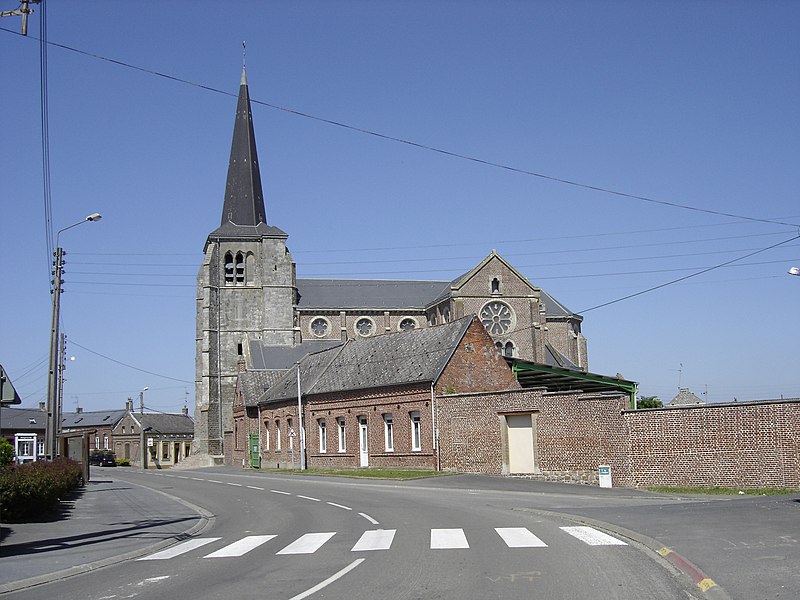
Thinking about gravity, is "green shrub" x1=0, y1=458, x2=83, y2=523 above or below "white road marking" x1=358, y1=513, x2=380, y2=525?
above

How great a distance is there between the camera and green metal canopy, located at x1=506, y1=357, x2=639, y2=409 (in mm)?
39812

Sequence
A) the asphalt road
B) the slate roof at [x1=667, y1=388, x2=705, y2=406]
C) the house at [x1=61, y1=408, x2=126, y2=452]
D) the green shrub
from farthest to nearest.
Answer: the house at [x1=61, y1=408, x2=126, y2=452] → the slate roof at [x1=667, y1=388, x2=705, y2=406] → the green shrub → the asphalt road

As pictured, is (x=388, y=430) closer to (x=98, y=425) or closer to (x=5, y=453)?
(x=5, y=453)

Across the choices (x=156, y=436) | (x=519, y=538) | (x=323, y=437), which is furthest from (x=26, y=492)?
(x=156, y=436)

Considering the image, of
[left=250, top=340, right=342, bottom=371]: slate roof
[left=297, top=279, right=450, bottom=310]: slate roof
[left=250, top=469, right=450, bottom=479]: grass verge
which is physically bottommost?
[left=250, top=469, right=450, bottom=479]: grass verge

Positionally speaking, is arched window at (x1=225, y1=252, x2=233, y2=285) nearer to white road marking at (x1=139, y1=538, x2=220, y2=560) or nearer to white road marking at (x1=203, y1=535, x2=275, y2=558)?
white road marking at (x1=139, y1=538, x2=220, y2=560)

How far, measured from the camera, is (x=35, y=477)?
1875cm

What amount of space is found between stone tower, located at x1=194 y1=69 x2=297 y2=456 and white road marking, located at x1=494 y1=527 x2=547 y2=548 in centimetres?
5857

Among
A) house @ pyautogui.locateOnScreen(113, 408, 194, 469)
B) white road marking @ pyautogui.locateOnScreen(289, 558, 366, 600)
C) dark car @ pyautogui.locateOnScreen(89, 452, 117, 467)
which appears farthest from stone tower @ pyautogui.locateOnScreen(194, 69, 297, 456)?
white road marking @ pyautogui.locateOnScreen(289, 558, 366, 600)

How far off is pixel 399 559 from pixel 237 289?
64.9 metres

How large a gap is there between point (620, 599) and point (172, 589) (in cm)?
513

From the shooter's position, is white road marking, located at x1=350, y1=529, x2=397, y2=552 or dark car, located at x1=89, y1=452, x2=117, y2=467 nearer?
white road marking, located at x1=350, y1=529, x2=397, y2=552

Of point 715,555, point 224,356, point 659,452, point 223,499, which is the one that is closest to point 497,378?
point 659,452

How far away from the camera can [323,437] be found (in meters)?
45.9
